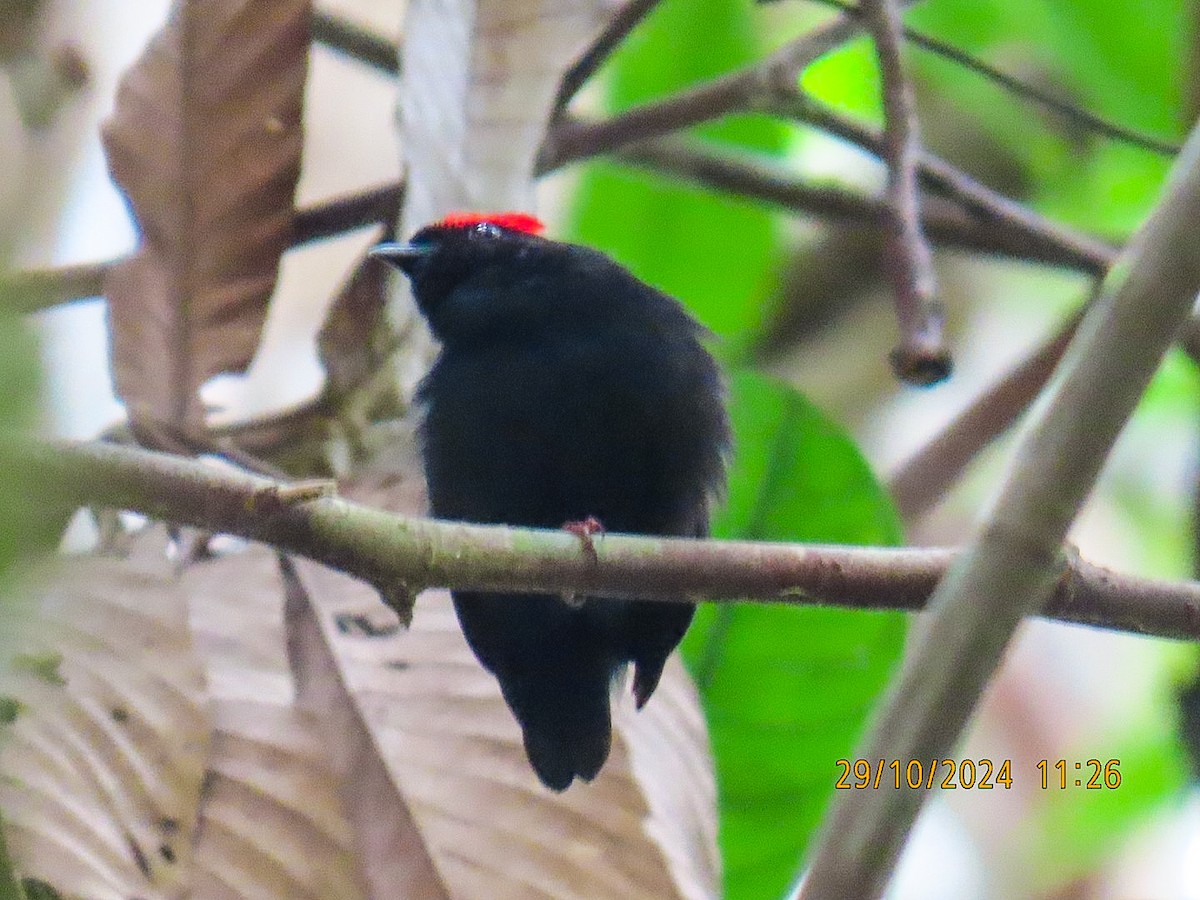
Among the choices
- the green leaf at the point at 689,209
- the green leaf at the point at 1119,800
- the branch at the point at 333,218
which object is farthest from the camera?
the green leaf at the point at 1119,800

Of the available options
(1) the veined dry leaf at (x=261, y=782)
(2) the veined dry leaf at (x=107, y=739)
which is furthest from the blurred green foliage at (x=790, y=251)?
(2) the veined dry leaf at (x=107, y=739)

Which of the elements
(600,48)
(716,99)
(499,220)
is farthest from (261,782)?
(600,48)

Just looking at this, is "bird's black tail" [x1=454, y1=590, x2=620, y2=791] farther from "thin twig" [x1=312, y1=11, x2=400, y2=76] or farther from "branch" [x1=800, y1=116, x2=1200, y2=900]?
"thin twig" [x1=312, y1=11, x2=400, y2=76]

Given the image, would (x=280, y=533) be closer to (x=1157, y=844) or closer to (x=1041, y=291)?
(x=1041, y=291)

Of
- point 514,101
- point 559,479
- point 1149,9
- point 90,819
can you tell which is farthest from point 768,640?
point 1149,9

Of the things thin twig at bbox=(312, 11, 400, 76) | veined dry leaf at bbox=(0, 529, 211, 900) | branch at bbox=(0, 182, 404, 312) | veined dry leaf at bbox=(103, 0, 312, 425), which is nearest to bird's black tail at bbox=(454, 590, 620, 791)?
veined dry leaf at bbox=(0, 529, 211, 900)

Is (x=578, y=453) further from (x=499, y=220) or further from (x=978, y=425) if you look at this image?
(x=978, y=425)

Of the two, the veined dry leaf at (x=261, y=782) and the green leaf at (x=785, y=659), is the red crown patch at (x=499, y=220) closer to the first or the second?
the green leaf at (x=785, y=659)
